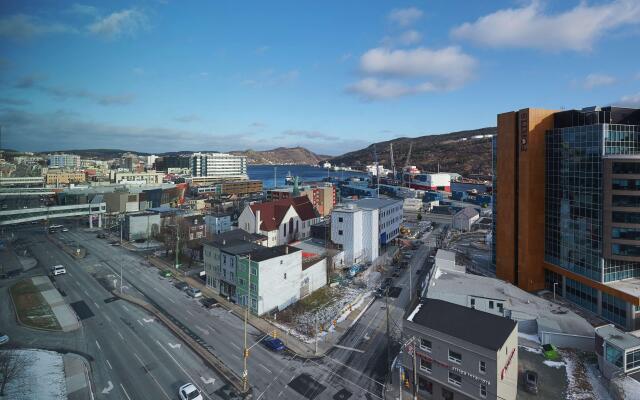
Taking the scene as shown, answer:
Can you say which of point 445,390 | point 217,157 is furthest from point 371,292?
point 217,157

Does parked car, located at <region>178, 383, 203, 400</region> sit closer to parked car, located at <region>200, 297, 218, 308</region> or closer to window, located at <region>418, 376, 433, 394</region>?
window, located at <region>418, 376, 433, 394</region>

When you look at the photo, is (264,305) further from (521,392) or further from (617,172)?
(617,172)

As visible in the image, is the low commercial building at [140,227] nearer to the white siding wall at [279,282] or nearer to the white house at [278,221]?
the white house at [278,221]

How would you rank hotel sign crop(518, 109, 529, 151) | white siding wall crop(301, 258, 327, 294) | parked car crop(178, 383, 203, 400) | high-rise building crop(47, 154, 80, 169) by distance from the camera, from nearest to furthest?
parked car crop(178, 383, 203, 400) < hotel sign crop(518, 109, 529, 151) < white siding wall crop(301, 258, 327, 294) < high-rise building crop(47, 154, 80, 169)

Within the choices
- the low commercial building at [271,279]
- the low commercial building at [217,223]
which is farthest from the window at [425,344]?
the low commercial building at [217,223]

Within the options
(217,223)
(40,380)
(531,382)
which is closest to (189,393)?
(40,380)

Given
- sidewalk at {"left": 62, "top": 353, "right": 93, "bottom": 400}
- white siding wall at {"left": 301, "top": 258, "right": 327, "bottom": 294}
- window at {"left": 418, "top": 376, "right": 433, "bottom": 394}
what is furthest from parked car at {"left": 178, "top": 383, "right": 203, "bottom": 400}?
white siding wall at {"left": 301, "top": 258, "right": 327, "bottom": 294}

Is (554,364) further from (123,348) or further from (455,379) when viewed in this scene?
(123,348)
